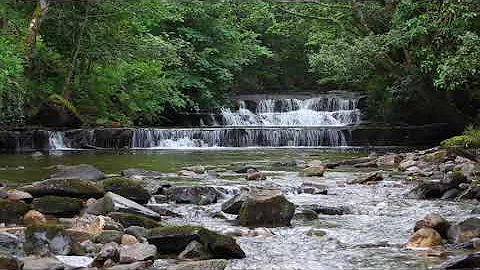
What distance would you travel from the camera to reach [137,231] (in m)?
5.86

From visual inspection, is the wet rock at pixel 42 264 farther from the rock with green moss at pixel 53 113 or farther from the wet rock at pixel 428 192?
the rock with green moss at pixel 53 113

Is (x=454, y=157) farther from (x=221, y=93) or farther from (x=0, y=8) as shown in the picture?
(x=221, y=93)

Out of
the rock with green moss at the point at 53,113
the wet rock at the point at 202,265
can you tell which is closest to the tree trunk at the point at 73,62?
the rock with green moss at the point at 53,113

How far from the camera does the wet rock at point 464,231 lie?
575cm

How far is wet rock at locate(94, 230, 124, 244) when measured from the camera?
5574 millimetres

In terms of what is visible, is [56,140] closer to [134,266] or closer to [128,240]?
[128,240]

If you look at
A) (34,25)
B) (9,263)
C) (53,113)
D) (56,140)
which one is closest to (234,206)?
(9,263)

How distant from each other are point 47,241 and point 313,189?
499 centimetres

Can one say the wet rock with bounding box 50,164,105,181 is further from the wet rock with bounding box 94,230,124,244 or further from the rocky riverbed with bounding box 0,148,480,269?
the wet rock with bounding box 94,230,124,244

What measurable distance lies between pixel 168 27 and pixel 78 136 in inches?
422

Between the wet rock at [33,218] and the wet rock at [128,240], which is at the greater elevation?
the wet rock at [33,218]

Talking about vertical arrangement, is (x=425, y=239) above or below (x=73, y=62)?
below

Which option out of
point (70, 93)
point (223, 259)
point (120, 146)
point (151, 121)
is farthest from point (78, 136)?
point (223, 259)

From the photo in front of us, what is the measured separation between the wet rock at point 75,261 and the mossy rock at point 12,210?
1.62 m
